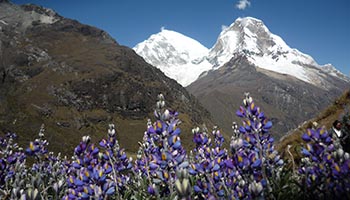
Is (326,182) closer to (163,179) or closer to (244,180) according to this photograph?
(244,180)

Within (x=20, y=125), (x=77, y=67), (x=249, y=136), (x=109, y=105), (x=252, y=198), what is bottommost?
(x=252, y=198)

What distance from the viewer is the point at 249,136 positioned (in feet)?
14.3

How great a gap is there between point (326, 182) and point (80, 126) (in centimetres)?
15629

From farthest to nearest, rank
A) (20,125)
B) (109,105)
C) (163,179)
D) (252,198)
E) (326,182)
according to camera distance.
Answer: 1. (109,105)
2. (20,125)
3. (163,179)
4. (326,182)
5. (252,198)

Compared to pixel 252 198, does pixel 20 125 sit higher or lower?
higher

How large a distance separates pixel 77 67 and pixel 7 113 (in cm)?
7536

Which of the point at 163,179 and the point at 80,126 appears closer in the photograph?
the point at 163,179

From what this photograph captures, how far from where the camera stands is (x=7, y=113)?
125m

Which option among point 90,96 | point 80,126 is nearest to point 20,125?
point 80,126

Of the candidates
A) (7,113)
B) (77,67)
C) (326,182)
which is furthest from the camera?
(77,67)

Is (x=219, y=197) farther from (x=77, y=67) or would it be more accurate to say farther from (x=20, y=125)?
(x=77, y=67)

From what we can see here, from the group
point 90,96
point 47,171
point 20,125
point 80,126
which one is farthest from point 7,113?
point 47,171

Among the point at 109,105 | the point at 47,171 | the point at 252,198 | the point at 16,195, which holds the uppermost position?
the point at 109,105

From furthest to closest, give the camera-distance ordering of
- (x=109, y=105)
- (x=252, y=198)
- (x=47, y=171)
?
(x=109, y=105), (x=47, y=171), (x=252, y=198)
